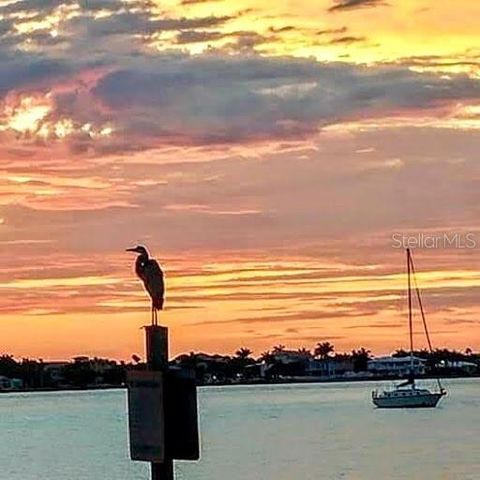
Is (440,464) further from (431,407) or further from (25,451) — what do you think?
(431,407)

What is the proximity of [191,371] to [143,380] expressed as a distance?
0.41 m

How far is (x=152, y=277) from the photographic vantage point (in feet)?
42.7

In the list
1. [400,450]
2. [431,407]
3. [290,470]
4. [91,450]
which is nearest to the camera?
[290,470]

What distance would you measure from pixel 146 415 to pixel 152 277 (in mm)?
1631

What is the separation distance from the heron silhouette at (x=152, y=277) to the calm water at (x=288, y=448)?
160ft

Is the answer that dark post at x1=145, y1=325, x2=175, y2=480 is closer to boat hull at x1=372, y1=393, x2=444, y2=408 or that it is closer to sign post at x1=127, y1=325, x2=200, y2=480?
sign post at x1=127, y1=325, x2=200, y2=480

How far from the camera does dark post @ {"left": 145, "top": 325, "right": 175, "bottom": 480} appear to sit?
1178 centimetres

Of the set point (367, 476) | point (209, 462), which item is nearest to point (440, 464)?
point (367, 476)

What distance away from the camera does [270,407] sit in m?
176

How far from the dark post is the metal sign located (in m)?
0.08

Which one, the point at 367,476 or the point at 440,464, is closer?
the point at 367,476

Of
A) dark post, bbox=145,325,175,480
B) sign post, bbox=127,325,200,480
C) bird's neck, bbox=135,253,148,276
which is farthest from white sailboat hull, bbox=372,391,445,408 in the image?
sign post, bbox=127,325,200,480

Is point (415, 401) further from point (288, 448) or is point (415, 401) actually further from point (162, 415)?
point (162, 415)

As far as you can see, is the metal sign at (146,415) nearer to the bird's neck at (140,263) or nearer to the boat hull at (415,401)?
the bird's neck at (140,263)
